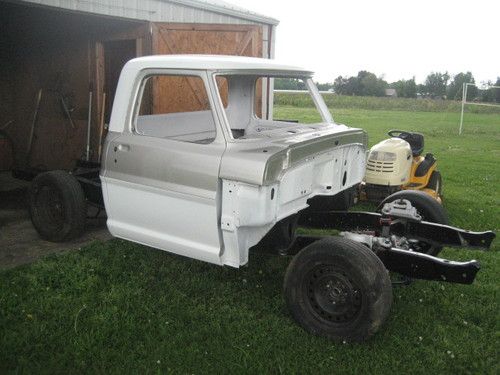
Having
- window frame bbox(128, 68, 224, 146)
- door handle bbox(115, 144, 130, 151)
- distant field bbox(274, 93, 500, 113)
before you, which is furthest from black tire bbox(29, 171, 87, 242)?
distant field bbox(274, 93, 500, 113)

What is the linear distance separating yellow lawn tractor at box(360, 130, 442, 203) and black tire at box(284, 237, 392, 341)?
3.39 metres

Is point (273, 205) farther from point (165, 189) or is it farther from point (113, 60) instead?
point (113, 60)

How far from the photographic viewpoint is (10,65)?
10344mm

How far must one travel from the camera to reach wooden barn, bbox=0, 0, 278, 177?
7910mm

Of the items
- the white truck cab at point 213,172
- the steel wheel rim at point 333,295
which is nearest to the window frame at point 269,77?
the white truck cab at point 213,172

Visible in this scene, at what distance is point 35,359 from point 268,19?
7.67m

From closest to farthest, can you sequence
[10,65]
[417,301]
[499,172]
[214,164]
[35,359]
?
[35,359]
[214,164]
[417,301]
[10,65]
[499,172]

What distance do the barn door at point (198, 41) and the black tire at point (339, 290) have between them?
4.89 metres

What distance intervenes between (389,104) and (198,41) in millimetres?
32529

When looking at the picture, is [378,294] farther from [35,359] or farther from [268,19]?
[268,19]

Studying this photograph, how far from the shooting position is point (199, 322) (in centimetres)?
400

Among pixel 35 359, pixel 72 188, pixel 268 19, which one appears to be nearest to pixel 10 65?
pixel 268 19

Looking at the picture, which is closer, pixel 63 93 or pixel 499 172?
pixel 63 93

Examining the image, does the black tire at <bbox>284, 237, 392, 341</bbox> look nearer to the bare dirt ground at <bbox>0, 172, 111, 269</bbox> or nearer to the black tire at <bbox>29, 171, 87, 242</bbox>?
the black tire at <bbox>29, 171, 87, 242</bbox>
